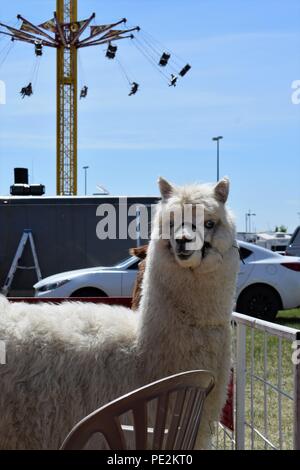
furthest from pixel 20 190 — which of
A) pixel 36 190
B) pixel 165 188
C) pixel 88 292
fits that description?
pixel 165 188

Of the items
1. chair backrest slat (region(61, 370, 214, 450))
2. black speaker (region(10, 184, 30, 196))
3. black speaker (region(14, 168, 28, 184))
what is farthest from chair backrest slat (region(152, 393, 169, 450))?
black speaker (region(14, 168, 28, 184))

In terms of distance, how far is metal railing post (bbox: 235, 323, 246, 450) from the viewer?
405 centimetres

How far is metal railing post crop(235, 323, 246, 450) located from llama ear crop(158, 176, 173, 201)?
983 millimetres

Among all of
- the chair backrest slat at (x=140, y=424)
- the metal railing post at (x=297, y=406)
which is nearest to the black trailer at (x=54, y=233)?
the metal railing post at (x=297, y=406)

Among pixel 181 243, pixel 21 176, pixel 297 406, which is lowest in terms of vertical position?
pixel 297 406

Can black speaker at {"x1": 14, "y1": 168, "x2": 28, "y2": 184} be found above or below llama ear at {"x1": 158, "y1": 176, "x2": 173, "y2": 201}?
above

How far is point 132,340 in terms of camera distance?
3.57m

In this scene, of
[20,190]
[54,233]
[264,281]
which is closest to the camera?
[264,281]

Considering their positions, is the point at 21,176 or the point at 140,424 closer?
the point at 140,424

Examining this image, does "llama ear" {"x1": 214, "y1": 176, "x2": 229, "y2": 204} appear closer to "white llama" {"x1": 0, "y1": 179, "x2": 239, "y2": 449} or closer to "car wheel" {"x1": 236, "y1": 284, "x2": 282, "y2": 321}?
"white llama" {"x1": 0, "y1": 179, "x2": 239, "y2": 449}

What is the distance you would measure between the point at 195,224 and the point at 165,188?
0.39 meters

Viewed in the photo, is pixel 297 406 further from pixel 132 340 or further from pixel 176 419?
pixel 132 340

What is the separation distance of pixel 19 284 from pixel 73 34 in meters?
15.5
